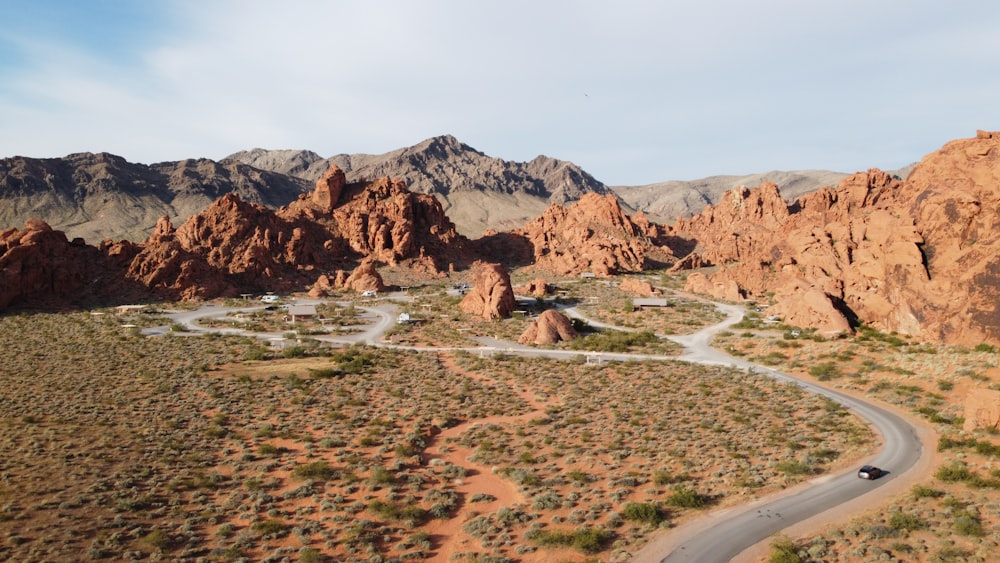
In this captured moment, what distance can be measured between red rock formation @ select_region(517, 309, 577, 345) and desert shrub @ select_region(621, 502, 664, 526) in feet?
110

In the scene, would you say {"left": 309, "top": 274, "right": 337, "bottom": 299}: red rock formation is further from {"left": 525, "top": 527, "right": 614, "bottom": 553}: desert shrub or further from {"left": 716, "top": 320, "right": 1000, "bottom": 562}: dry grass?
{"left": 525, "top": 527, "right": 614, "bottom": 553}: desert shrub

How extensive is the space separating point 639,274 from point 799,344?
58810 mm

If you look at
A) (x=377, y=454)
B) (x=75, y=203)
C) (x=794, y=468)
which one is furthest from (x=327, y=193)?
(x=75, y=203)

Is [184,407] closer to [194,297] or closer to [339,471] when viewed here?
[339,471]

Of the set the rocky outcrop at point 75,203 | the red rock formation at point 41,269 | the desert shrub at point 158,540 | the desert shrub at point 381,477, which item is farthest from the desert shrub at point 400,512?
the rocky outcrop at point 75,203

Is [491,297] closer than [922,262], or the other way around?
[922,262]

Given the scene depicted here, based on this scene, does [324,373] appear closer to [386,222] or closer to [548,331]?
[548,331]

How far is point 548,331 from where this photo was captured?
54.6 m

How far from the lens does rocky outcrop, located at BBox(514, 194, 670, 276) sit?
360 ft

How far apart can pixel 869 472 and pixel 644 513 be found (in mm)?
10979

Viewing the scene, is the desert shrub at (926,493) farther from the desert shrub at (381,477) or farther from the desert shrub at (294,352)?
the desert shrub at (294,352)

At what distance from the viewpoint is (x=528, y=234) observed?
131875mm

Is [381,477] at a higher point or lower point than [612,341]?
lower

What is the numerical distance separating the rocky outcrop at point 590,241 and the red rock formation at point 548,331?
49.6 meters
